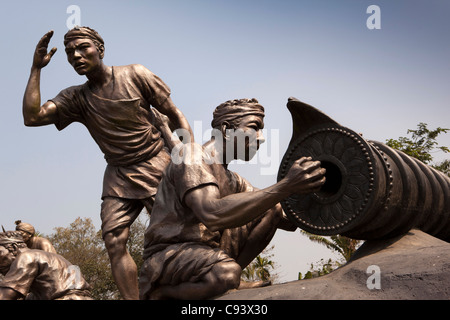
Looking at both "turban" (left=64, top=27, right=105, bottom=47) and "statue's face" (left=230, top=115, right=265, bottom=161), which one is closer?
"statue's face" (left=230, top=115, right=265, bottom=161)

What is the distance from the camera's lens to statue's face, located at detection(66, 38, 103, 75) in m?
5.18

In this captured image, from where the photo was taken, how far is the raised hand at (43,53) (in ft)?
17.1

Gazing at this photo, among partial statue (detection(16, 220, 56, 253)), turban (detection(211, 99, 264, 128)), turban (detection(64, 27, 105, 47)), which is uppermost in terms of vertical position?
turban (detection(64, 27, 105, 47))

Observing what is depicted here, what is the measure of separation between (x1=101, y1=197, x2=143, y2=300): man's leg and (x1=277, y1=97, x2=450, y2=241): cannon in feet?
5.97

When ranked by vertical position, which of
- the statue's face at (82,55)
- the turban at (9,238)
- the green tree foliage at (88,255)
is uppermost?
the statue's face at (82,55)

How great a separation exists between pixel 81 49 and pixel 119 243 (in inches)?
70.7

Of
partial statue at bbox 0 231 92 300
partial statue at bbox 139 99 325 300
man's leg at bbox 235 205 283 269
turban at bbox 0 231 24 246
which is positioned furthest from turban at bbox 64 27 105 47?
turban at bbox 0 231 24 246

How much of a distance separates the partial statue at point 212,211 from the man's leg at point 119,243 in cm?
123

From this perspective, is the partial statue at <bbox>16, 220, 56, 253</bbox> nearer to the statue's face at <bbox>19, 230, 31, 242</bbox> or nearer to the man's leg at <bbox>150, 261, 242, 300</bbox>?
the statue's face at <bbox>19, 230, 31, 242</bbox>

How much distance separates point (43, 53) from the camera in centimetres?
526

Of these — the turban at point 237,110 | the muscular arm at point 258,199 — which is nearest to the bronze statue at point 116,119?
the turban at point 237,110

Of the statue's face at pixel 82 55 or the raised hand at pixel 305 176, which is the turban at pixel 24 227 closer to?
the statue's face at pixel 82 55
